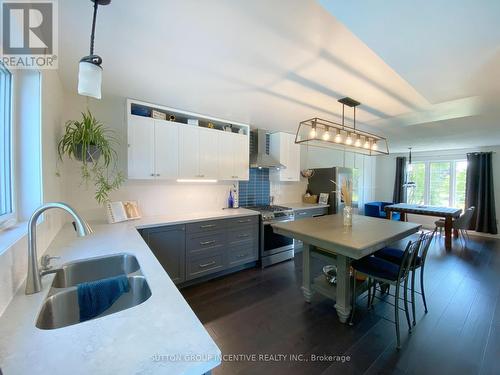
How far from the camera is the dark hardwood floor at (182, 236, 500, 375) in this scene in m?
1.57

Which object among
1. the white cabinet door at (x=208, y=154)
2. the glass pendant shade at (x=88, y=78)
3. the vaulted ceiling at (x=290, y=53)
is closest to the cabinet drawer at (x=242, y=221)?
the white cabinet door at (x=208, y=154)

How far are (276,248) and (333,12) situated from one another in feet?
9.92

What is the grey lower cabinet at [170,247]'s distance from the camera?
2.40 metres

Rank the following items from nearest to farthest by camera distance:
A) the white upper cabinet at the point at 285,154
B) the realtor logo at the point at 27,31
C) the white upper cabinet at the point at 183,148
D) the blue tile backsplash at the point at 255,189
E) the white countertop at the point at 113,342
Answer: the white countertop at the point at 113,342 → the realtor logo at the point at 27,31 → the white upper cabinet at the point at 183,148 → the blue tile backsplash at the point at 255,189 → the white upper cabinet at the point at 285,154

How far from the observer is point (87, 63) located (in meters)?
0.99

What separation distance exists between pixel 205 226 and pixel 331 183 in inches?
117

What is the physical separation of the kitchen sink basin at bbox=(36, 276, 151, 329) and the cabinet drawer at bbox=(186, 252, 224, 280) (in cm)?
150

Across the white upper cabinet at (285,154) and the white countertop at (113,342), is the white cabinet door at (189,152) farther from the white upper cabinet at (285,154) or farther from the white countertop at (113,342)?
the white countertop at (113,342)

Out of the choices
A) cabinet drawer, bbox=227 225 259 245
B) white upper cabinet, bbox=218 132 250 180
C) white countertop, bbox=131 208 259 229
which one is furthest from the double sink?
white upper cabinet, bbox=218 132 250 180

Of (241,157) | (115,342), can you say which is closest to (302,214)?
(241,157)

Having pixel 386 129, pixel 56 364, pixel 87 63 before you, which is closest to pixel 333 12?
pixel 87 63

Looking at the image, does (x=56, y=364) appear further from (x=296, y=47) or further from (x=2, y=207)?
(x=296, y=47)

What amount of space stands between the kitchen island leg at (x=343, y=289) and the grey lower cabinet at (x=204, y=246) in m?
1.40

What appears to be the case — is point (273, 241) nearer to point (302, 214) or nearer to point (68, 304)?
point (302, 214)
